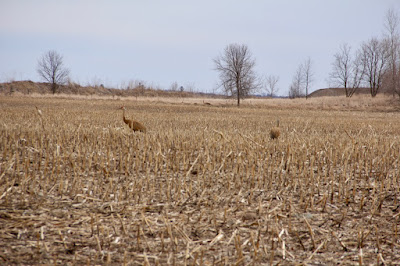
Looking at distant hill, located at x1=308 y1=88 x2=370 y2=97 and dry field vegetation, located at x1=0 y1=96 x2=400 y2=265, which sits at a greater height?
distant hill, located at x1=308 y1=88 x2=370 y2=97

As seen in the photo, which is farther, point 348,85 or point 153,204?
point 348,85

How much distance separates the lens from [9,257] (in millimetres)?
2887

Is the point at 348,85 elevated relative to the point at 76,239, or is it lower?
elevated

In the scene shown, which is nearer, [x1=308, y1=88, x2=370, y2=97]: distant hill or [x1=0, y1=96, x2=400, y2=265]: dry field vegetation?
[x1=0, y1=96, x2=400, y2=265]: dry field vegetation

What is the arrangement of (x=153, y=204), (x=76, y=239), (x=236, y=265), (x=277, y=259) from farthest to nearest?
1. (x=153, y=204)
2. (x=76, y=239)
3. (x=277, y=259)
4. (x=236, y=265)

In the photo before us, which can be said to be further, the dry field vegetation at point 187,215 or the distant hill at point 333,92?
the distant hill at point 333,92

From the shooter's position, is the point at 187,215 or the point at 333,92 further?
the point at 333,92

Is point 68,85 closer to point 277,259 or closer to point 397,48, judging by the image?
point 397,48

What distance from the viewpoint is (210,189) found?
4902mm

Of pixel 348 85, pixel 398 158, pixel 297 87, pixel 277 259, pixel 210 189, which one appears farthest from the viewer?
pixel 297 87

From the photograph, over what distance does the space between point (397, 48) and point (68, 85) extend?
5824 cm

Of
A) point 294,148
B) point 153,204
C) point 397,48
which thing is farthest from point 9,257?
point 397,48

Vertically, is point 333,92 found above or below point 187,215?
above

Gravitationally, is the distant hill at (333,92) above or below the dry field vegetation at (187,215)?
above
